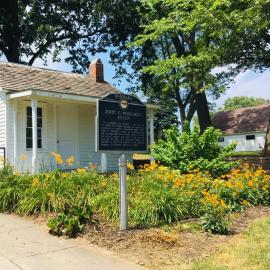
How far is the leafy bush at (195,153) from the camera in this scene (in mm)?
11266

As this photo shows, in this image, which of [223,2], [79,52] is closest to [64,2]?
[79,52]

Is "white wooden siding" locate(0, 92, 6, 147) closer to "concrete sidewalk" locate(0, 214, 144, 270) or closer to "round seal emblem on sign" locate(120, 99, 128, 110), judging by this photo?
"round seal emblem on sign" locate(120, 99, 128, 110)

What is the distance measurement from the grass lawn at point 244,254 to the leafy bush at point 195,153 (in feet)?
13.1

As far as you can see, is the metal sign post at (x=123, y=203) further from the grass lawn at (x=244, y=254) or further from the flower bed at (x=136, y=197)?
the grass lawn at (x=244, y=254)

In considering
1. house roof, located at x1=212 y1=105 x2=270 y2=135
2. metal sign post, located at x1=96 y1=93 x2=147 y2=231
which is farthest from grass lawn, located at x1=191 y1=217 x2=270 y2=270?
house roof, located at x1=212 y1=105 x2=270 y2=135

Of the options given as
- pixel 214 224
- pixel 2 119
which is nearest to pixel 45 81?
pixel 2 119

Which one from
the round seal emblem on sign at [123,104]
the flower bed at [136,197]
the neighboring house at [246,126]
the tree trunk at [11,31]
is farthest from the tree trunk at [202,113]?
the neighboring house at [246,126]

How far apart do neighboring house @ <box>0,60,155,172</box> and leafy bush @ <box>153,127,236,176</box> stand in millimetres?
4176

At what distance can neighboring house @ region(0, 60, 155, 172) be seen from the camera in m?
15.2

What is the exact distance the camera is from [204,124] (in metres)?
25.1

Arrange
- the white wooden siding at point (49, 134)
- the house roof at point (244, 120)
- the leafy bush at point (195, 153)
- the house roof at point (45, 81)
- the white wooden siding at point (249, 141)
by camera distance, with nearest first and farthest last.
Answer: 1. the leafy bush at point (195, 153)
2. the white wooden siding at point (49, 134)
3. the house roof at point (45, 81)
4. the white wooden siding at point (249, 141)
5. the house roof at point (244, 120)

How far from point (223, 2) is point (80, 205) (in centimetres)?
745

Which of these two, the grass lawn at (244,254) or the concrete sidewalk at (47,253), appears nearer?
the grass lawn at (244,254)

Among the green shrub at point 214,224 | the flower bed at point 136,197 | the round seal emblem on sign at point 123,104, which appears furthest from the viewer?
the round seal emblem on sign at point 123,104
